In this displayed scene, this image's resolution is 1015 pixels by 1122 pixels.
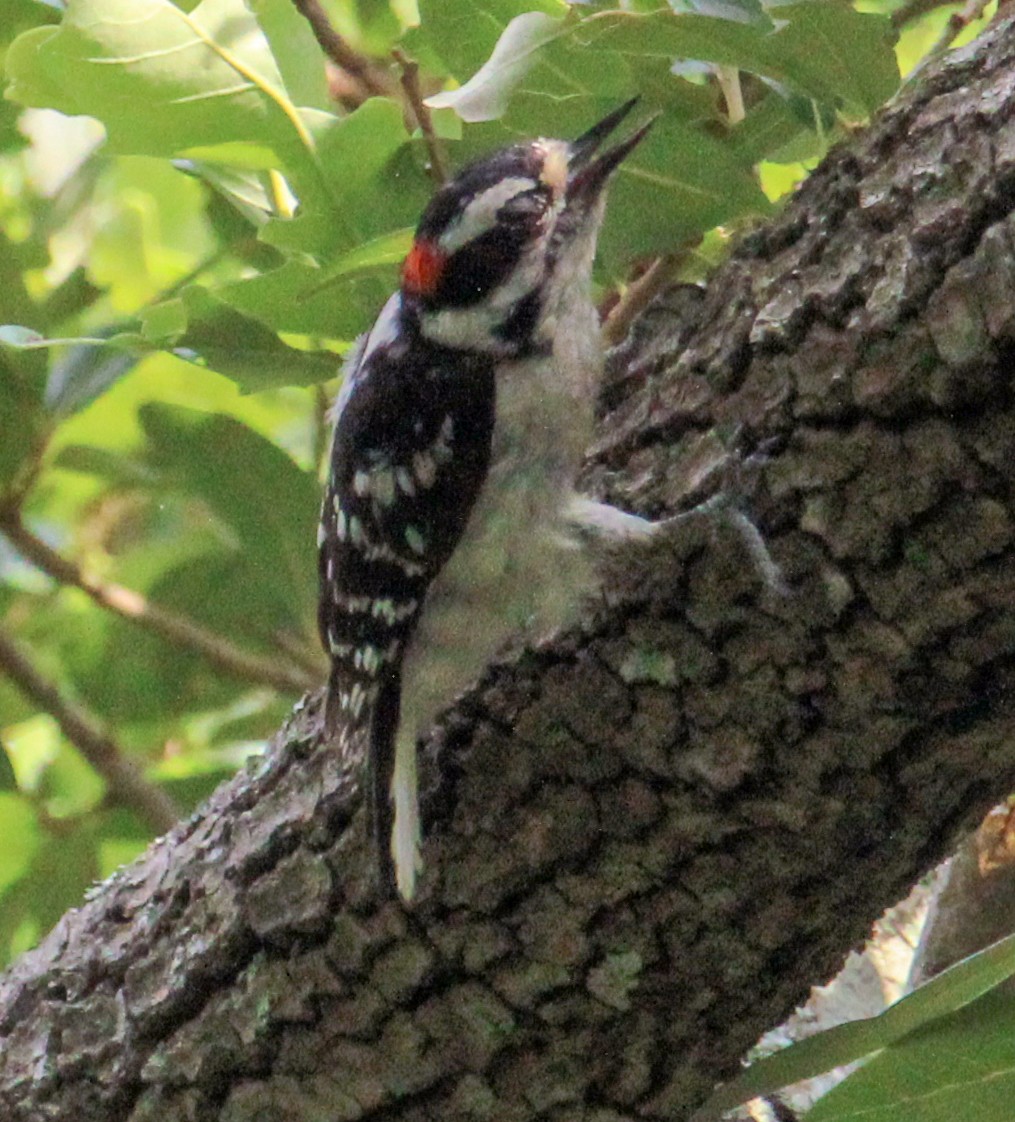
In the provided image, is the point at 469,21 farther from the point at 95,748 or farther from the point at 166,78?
the point at 95,748

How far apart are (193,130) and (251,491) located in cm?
65

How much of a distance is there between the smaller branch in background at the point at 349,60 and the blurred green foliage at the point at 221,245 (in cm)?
4

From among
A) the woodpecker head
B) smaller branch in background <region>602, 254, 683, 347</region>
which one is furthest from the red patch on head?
smaller branch in background <region>602, 254, 683, 347</region>

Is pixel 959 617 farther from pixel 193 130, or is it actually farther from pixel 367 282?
pixel 193 130

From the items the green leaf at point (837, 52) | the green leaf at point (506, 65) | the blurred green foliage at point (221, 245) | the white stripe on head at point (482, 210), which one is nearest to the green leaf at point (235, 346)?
the blurred green foliage at point (221, 245)

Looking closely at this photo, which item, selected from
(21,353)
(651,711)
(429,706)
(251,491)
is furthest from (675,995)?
(21,353)

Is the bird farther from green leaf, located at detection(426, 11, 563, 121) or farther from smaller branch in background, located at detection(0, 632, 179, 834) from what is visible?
smaller branch in background, located at detection(0, 632, 179, 834)

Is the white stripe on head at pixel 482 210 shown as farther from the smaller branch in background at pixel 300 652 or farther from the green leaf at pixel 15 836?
the green leaf at pixel 15 836

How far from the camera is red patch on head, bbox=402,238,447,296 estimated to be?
175 centimetres

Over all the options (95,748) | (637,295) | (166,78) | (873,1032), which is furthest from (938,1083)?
(95,748)

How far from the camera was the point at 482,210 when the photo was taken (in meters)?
1.75

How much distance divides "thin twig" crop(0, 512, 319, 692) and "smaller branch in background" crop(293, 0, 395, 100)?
853 millimetres

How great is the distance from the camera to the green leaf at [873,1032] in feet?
4.38

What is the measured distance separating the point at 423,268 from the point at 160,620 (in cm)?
83
